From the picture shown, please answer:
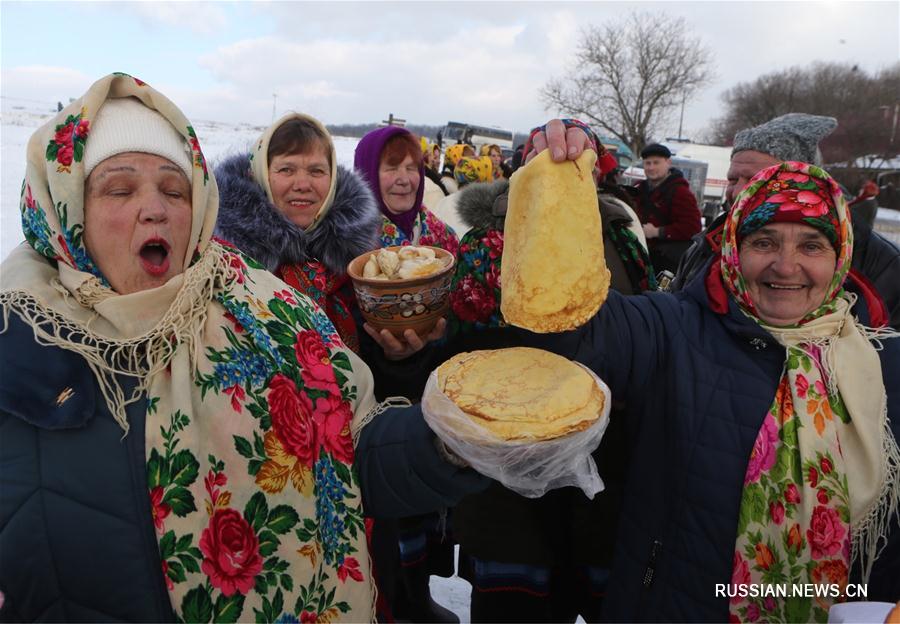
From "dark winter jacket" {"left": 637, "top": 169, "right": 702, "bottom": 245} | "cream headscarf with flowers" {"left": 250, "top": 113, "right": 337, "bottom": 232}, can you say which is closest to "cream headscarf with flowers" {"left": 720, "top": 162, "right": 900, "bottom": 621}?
"cream headscarf with flowers" {"left": 250, "top": 113, "right": 337, "bottom": 232}

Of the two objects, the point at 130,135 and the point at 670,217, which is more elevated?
the point at 130,135

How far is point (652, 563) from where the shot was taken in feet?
5.07

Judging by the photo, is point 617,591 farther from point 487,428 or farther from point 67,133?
point 67,133

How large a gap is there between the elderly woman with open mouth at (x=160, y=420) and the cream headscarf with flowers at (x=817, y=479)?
839 mm

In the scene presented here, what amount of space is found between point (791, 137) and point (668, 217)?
329 centimetres

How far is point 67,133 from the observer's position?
1196 mm

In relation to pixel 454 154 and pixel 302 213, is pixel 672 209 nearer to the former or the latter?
pixel 454 154

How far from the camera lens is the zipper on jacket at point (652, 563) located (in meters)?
1.54

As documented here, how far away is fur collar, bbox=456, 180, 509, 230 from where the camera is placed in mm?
1895

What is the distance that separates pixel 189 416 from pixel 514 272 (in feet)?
2.66

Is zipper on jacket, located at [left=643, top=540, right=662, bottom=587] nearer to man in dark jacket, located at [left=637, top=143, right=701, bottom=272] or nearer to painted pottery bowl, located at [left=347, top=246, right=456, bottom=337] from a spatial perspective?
painted pottery bowl, located at [left=347, top=246, right=456, bottom=337]

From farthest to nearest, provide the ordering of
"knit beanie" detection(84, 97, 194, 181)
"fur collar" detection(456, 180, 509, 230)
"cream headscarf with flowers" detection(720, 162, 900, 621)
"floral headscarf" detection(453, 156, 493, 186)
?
"floral headscarf" detection(453, 156, 493, 186) → "fur collar" detection(456, 180, 509, 230) → "cream headscarf with flowers" detection(720, 162, 900, 621) → "knit beanie" detection(84, 97, 194, 181)

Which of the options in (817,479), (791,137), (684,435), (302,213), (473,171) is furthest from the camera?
(473,171)

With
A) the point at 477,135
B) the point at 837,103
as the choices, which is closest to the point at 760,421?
the point at 477,135
